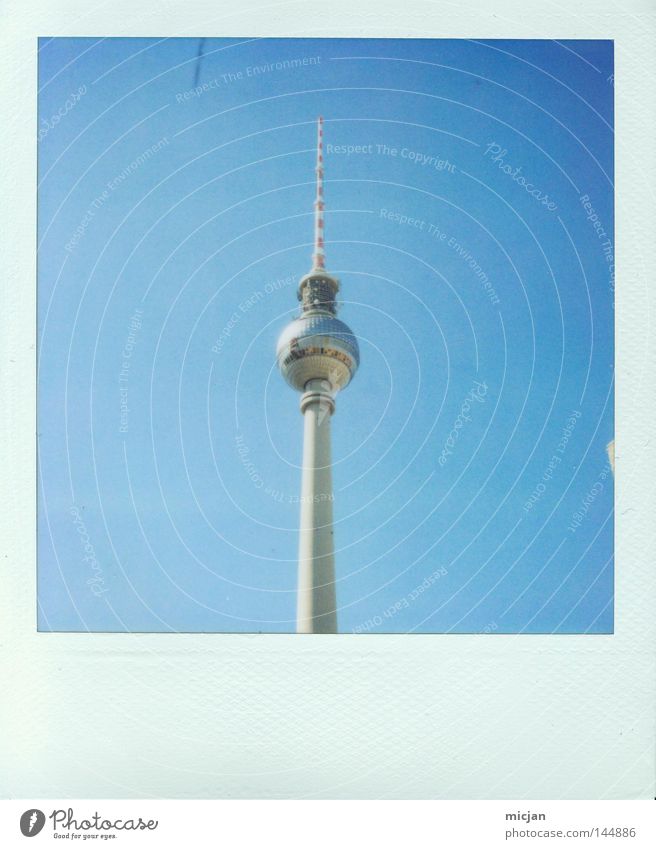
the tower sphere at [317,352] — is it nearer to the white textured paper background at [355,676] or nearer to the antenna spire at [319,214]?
the antenna spire at [319,214]

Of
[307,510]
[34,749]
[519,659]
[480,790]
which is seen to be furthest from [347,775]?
[307,510]

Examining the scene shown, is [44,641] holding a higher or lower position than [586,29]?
lower

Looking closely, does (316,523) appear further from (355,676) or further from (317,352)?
(317,352)

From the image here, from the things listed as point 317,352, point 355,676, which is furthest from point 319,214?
point 317,352

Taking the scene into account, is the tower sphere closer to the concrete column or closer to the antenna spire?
the concrete column
